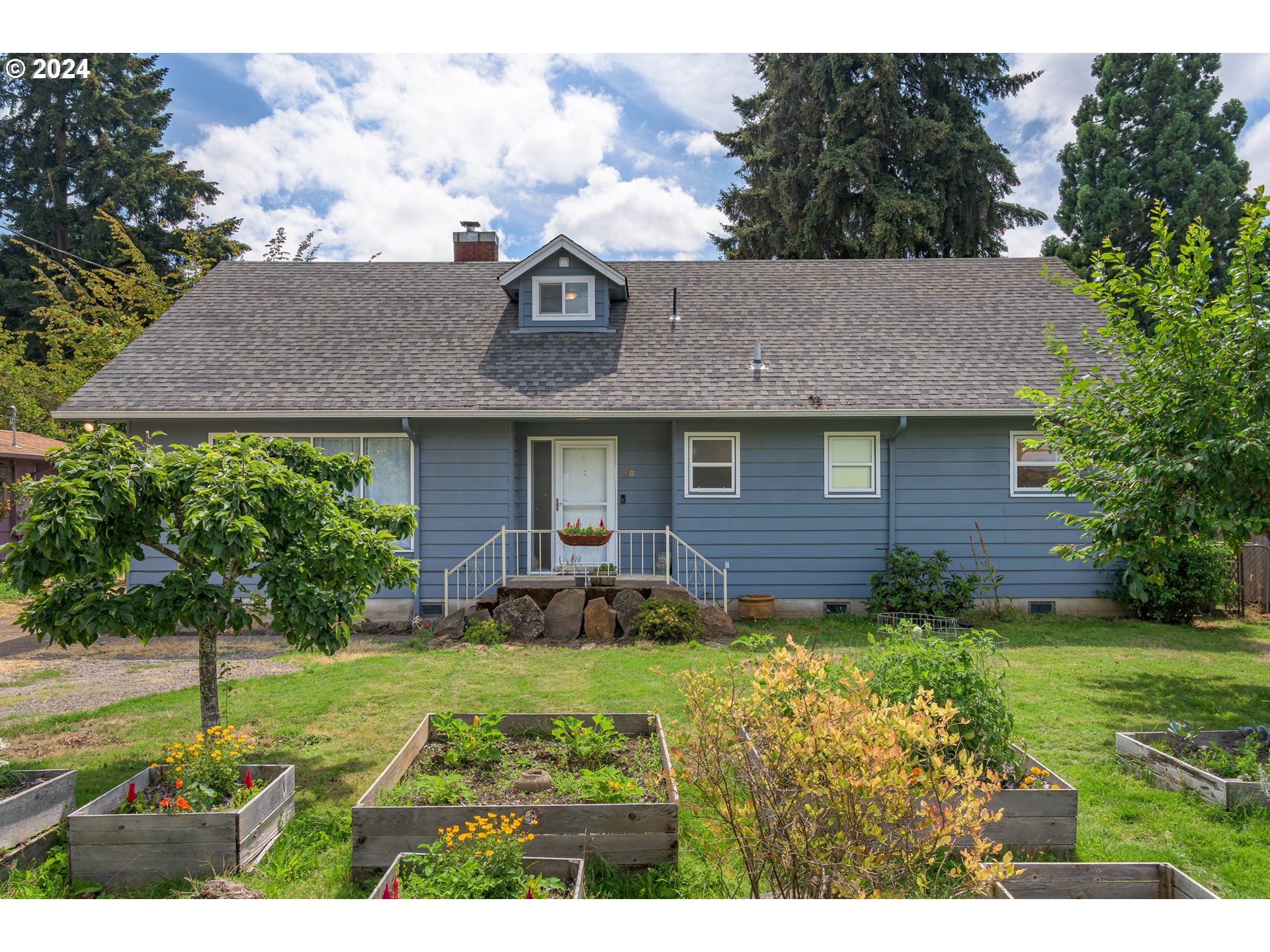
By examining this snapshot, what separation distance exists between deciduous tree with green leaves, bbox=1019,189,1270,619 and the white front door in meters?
6.40

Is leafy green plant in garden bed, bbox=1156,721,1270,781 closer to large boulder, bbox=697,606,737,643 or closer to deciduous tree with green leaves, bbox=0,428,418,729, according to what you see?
large boulder, bbox=697,606,737,643

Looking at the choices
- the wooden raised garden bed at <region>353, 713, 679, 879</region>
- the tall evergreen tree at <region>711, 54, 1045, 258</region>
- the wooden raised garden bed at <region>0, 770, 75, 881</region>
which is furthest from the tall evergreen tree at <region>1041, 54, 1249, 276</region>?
the wooden raised garden bed at <region>0, 770, 75, 881</region>

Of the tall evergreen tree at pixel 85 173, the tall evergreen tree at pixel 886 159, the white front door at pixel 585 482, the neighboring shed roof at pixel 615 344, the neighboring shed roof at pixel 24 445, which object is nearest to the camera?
the neighboring shed roof at pixel 615 344

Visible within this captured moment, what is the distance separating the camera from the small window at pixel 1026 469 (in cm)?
1085

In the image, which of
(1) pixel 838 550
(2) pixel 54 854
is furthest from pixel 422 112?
(1) pixel 838 550

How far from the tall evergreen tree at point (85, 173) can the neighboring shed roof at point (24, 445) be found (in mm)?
8811

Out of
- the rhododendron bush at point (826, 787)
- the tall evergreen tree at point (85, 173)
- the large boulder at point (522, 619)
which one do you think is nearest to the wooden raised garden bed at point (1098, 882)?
the rhododendron bush at point (826, 787)

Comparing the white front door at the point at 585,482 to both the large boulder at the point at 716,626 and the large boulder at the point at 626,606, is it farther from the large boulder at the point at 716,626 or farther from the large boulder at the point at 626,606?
the large boulder at the point at 716,626

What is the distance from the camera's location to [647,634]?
9273mm

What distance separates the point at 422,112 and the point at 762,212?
1927 cm

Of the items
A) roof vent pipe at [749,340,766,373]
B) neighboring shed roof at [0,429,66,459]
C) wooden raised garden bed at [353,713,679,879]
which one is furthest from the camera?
neighboring shed roof at [0,429,66,459]

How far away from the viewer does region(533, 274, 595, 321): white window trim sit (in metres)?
12.4

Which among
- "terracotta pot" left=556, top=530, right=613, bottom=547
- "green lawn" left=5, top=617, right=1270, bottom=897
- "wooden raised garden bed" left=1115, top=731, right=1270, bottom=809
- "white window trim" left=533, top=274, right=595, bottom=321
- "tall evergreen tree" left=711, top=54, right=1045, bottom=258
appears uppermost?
"tall evergreen tree" left=711, top=54, right=1045, bottom=258
